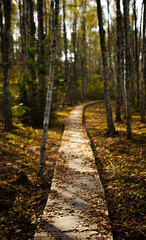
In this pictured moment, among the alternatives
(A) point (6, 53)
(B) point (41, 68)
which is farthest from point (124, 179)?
(B) point (41, 68)

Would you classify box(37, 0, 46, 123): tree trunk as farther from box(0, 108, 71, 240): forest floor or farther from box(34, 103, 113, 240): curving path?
box(34, 103, 113, 240): curving path

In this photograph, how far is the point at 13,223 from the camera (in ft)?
11.7

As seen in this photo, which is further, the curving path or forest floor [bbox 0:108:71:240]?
forest floor [bbox 0:108:71:240]

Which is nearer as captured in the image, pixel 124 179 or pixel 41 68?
pixel 124 179

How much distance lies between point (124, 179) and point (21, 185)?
2648 mm

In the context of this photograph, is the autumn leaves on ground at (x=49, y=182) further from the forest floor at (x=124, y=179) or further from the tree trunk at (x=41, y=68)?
the tree trunk at (x=41, y=68)

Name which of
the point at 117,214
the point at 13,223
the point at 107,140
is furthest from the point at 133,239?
the point at 107,140

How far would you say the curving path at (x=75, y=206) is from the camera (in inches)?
122

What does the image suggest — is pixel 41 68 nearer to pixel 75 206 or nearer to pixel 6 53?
pixel 6 53

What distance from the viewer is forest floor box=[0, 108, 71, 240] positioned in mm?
3514

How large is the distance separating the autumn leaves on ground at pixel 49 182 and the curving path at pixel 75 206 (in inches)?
11.3

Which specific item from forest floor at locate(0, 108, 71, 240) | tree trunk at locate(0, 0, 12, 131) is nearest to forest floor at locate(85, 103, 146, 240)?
forest floor at locate(0, 108, 71, 240)

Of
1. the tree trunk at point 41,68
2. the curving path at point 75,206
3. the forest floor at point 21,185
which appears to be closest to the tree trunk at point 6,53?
the forest floor at point 21,185

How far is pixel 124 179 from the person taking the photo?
200 inches
